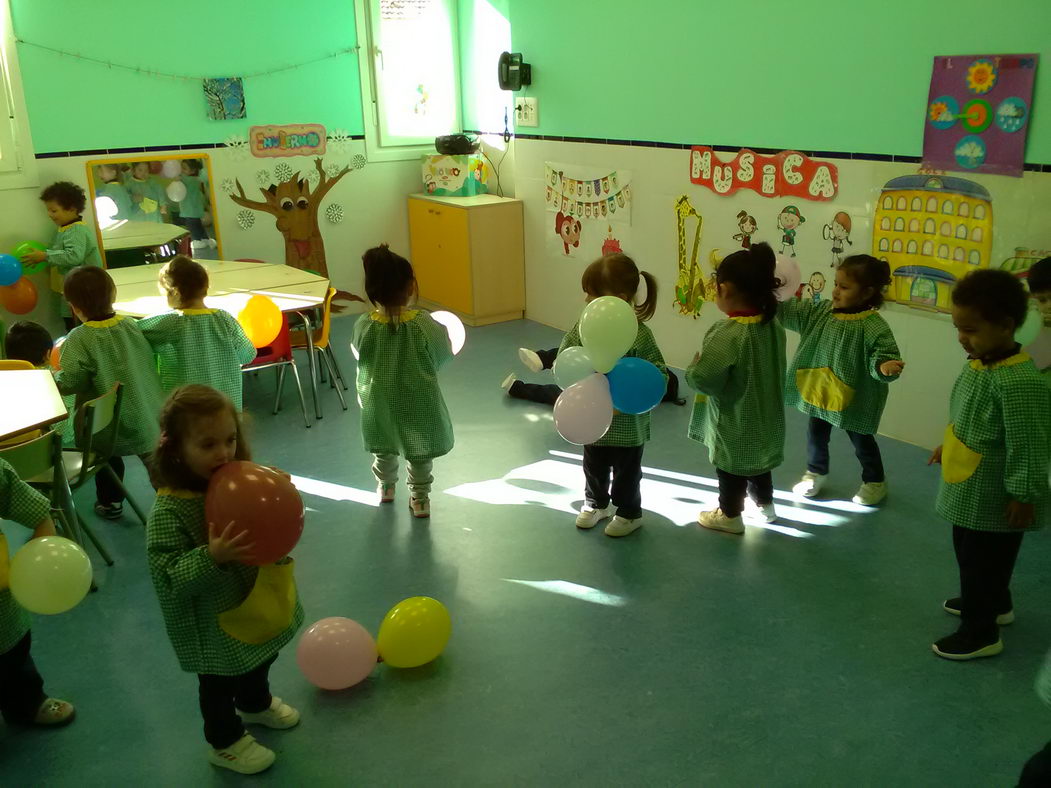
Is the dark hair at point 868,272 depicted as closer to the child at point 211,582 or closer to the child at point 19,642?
the child at point 211,582

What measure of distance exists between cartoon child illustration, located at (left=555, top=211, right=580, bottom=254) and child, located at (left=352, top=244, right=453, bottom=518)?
267cm

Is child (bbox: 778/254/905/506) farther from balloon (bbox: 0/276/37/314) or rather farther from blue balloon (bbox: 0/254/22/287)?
balloon (bbox: 0/276/37/314)

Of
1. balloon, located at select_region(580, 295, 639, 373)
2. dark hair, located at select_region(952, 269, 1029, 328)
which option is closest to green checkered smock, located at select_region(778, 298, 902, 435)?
balloon, located at select_region(580, 295, 639, 373)

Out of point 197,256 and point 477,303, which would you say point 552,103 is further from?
point 197,256

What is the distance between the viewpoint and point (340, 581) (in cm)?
302

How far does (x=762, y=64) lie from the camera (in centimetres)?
432

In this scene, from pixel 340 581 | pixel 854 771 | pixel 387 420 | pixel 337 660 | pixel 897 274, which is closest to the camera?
pixel 854 771

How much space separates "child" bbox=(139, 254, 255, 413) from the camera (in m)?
3.45

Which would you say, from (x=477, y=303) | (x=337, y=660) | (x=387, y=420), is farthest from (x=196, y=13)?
(x=337, y=660)

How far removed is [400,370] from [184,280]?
928mm

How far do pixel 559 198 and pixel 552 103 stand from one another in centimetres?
60

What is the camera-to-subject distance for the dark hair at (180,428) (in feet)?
6.11

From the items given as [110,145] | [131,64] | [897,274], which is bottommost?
[897,274]

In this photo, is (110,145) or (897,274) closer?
(897,274)
